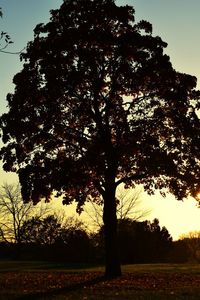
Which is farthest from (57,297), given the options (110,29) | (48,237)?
(48,237)

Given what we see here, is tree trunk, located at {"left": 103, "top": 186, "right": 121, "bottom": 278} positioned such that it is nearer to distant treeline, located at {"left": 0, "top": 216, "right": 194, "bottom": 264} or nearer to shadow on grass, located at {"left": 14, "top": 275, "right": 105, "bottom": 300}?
shadow on grass, located at {"left": 14, "top": 275, "right": 105, "bottom": 300}

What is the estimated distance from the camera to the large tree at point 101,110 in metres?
29.3

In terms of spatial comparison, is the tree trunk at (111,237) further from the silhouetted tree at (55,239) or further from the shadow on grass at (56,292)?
the silhouetted tree at (55,239)

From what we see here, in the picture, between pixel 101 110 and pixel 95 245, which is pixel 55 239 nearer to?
pixel 95 245

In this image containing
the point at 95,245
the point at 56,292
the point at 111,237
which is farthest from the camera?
the point at 95,245

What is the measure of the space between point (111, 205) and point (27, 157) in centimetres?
572

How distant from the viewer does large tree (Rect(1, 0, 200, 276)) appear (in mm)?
29312

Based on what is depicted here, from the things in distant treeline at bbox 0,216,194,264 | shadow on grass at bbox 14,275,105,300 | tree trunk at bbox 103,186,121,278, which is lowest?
shadow on grass at bbox 14,275,105,300

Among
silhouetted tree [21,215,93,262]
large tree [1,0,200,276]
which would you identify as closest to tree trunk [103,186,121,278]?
large tree [1,0,200,276]

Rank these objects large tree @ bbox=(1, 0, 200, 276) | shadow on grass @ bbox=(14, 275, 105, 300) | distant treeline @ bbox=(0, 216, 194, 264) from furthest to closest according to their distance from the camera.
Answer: distant treeline @ bbox=(0, 216, 194, 264) < large tree @ bbox=(1, 0, 200, 276) < shadow on grass @ bbox=(14, 275, 105, 300)

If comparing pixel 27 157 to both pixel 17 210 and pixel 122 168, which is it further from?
pixel 17 210

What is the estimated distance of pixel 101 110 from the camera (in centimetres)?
3050

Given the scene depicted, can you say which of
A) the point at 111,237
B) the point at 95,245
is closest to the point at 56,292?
the point at 111,237

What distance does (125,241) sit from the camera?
75250 mm
